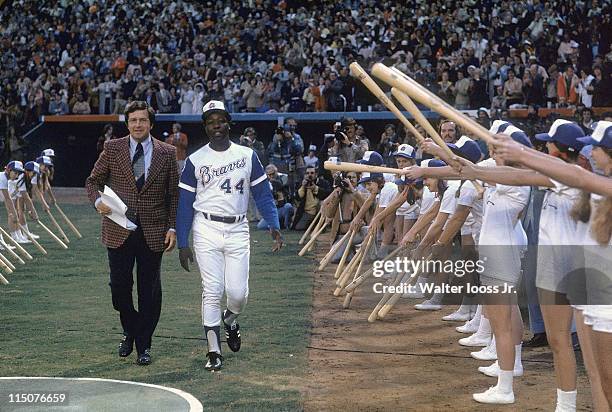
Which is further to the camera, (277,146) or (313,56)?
(313,56)

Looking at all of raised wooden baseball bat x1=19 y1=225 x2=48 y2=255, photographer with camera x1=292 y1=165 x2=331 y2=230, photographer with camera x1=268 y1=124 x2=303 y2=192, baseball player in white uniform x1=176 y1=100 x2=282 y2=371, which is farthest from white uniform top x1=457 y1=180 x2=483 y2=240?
photographer with camera x1=268 y1=124 x2=303 y2=192

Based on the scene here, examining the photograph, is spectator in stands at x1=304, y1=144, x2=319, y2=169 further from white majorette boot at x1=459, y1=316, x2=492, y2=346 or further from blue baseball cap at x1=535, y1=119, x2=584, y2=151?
blue baseball cap at x1=535, y1=119, x2=584, y2=151

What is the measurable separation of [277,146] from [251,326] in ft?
40.5

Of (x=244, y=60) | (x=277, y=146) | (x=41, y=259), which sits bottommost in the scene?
(x=41, y=259)

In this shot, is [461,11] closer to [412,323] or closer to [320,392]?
[412,323]

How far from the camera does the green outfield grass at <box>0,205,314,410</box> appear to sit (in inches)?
278

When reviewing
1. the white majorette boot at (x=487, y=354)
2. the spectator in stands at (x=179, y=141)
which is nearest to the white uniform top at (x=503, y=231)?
the white majorette boot at (x=487, y=354)

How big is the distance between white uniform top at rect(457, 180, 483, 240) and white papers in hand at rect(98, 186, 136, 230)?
2.66m

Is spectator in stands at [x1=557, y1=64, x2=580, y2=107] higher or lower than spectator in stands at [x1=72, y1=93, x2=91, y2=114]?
below

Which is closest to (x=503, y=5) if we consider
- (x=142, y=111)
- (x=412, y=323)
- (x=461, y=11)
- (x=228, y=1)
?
(x=461, y=11)

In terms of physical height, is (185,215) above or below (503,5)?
below

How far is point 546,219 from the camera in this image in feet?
18.7

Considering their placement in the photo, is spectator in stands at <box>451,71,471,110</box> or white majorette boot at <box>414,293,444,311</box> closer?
white majorette boot at <box>414,293,444,311</box>

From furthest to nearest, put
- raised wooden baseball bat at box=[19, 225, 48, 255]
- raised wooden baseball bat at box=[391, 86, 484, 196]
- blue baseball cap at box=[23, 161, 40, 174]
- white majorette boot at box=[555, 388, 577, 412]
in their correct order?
blue baseball cap at box=[23, 161, 40, 174] < raised wooden baseball bat at box=[19, 225, 48, 255] < white majorette boot at box=[555, 388, 577, 412] < raised wooden baseball bat at box=[391, 86, 484, 196]
